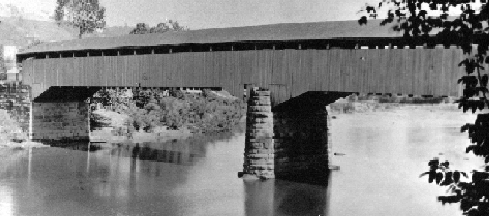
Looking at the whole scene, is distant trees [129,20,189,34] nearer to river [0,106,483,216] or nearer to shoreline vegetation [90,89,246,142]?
shoreline vegetation [90,89,246,142]

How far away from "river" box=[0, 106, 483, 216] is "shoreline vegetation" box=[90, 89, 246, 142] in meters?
3.43

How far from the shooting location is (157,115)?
38.0m

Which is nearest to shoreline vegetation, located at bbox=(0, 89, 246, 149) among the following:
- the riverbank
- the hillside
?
the riverbank

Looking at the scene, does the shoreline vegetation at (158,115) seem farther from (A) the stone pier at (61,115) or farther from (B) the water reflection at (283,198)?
(B) the water reflection at (283,198)

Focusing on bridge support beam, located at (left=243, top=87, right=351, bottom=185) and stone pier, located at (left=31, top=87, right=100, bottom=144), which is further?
stone pier, located at (left=31, top=87, right=100, bottom=144)

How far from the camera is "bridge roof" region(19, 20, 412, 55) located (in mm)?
17752

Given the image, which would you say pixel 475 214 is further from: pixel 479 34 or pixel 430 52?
pixel 430 52

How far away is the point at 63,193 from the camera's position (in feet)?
61.0

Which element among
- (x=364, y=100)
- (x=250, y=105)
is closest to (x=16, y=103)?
(x=250, y=105)

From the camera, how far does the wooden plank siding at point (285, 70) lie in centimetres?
1631

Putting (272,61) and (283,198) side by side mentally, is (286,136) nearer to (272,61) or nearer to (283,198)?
(272,61)

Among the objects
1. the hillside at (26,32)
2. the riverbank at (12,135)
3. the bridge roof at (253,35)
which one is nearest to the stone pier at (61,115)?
the riverbank at (12,135)

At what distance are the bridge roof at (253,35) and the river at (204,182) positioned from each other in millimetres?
4795

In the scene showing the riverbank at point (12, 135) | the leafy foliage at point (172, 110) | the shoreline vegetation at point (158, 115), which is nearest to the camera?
the riverbank at point (12, 135)
